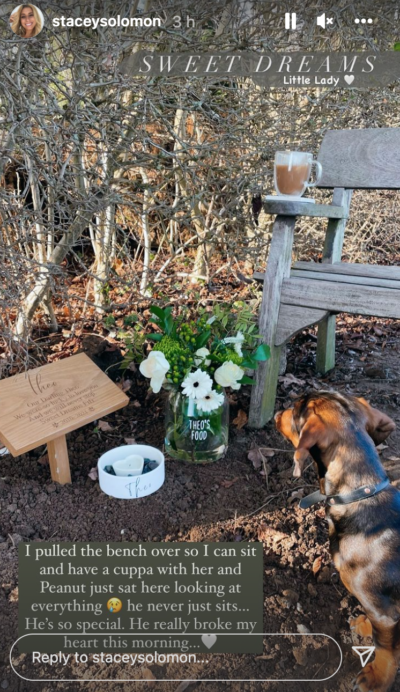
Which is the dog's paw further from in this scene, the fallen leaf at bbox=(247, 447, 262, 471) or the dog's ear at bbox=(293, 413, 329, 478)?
the fallen leaf at bbox=(247, 447, 262, 471)

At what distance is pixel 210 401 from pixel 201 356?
213 mm

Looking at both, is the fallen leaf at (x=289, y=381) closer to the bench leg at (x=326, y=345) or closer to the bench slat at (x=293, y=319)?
the bench leg at (x=326, y=345)

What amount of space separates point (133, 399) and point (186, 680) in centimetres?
174

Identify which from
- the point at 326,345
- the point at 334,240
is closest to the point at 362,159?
the point at 334,240

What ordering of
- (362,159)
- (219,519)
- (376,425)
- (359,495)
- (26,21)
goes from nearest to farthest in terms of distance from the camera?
1. (359,495)
2. (376,425)
3. (219,519)
4. (26,21)
5. (362,159)

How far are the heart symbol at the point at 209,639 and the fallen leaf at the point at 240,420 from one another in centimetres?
130

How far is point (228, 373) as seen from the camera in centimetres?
239

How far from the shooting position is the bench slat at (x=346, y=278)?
7.86 ft

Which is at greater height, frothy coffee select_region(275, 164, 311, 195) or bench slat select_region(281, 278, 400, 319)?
frothy coffee select_region(275, 164, 311, 195)

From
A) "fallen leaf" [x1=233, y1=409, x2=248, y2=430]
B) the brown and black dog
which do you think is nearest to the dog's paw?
the brown and black dog

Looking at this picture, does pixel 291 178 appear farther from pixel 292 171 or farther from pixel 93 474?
pixel 93 474

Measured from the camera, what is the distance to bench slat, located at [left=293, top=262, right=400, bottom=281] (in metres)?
2.67

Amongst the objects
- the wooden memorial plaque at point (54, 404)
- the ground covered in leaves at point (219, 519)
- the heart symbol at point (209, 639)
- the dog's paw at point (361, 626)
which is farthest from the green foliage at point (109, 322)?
the dog's paw at point (361, 626)

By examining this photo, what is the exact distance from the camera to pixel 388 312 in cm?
231
